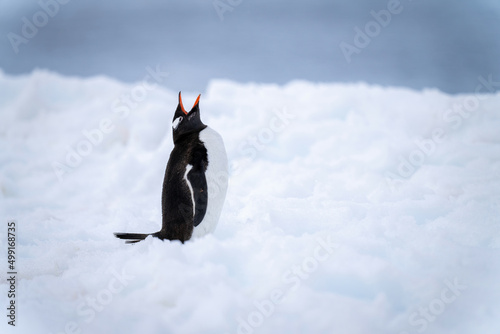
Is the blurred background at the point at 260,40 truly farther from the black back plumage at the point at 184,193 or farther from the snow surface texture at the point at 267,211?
the black back plumage at the point at 184,193

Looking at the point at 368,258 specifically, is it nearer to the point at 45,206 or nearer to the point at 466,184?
the point at 466,184

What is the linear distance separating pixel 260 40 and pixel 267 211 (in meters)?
0.92

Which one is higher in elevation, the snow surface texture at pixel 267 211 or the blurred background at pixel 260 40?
the blurred background at pixel 260 40

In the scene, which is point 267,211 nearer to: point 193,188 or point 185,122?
point 193,188

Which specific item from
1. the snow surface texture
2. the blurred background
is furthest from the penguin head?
the blurred background

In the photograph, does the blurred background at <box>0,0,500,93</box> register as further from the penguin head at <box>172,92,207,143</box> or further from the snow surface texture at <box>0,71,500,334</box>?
the penguin head at <box>172,92,207,143</box>

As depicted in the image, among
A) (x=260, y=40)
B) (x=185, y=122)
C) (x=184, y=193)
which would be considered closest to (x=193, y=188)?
(x=184, y=193)

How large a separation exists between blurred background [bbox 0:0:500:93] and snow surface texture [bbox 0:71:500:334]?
19cm

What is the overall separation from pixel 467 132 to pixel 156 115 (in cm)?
154

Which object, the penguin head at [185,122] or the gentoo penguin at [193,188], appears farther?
the penguin head at [185,122]

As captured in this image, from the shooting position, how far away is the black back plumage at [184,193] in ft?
4.43

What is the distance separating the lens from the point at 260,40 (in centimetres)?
206

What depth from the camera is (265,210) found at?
1525 millimetres

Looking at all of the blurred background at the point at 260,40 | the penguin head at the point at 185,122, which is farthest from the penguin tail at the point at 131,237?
the blurred background at the point at 260,40
